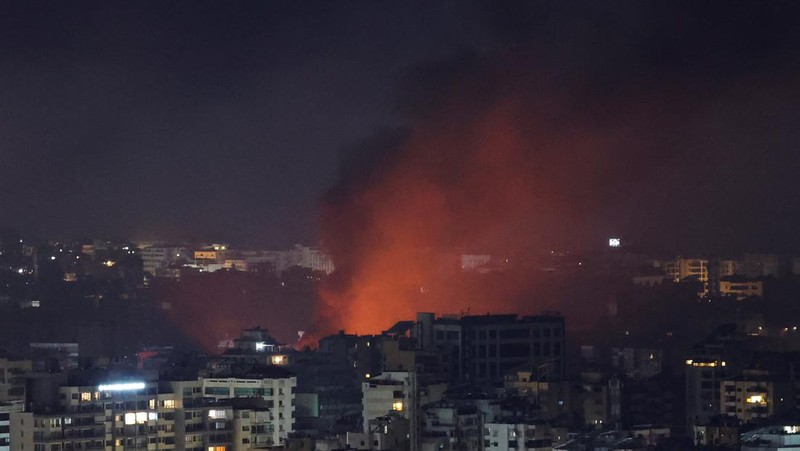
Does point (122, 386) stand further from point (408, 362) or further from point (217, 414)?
point (408, 362)

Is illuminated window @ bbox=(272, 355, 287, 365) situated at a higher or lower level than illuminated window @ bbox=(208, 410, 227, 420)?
higher

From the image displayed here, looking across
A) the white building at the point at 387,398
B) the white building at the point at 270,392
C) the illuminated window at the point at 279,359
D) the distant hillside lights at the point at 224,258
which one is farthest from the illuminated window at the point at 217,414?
the distant hillside lights at the point at 224,258

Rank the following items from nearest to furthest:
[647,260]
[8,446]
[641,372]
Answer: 1. [8,446]
2. [641,372]
3. [647,260]

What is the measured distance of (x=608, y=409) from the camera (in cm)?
2859

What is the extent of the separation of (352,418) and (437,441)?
7.86ft

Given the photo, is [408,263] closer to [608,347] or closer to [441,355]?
[608,347]

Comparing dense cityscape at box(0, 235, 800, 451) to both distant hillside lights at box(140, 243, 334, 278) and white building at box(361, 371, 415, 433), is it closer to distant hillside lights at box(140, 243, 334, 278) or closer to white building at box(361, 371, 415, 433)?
white building at box(361, 371, 415, 433)

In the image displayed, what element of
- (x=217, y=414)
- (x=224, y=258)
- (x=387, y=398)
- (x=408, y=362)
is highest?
(x=224, y=258)

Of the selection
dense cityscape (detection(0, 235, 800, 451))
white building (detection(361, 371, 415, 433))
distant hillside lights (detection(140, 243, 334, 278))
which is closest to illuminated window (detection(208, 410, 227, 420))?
dense cityscape (detection(0, 235, 800, 451))

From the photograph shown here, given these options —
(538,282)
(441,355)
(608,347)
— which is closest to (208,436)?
(441,355)

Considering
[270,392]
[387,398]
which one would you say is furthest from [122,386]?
[387,398]

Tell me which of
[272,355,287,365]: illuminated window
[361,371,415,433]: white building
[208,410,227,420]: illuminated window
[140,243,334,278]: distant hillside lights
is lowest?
[208,410,227,420]: illuminated window

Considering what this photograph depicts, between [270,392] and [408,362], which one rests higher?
[408,362]

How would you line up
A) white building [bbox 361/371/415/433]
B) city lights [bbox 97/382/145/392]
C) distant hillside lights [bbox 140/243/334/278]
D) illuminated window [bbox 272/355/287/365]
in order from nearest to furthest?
city lights [bbox 97/382/145/392] < white building [bbox 361/371/415/433] < illuminated window [bbox 272/355/287/365] < distant hillside lights [bbox 140/243/334/278]
